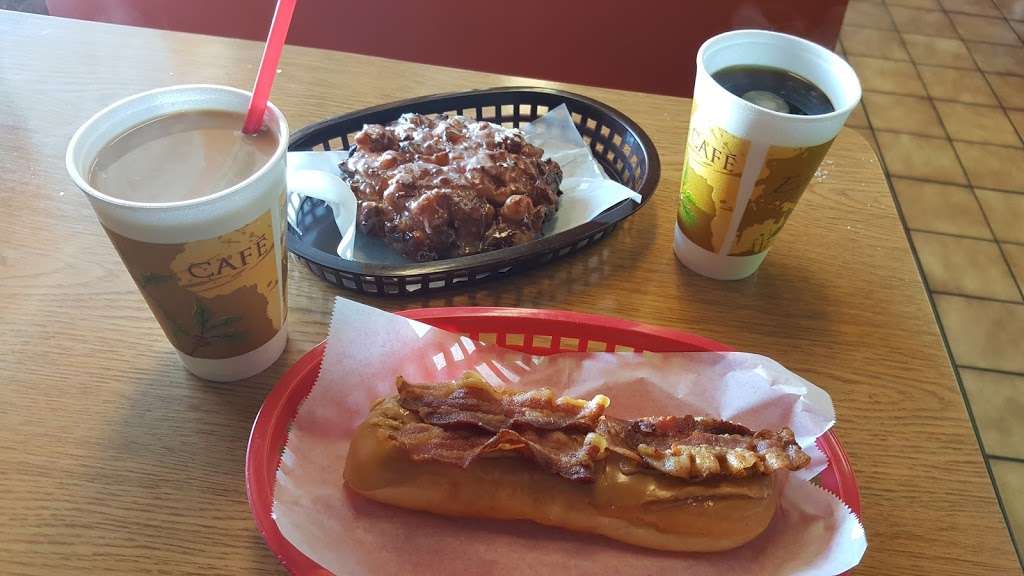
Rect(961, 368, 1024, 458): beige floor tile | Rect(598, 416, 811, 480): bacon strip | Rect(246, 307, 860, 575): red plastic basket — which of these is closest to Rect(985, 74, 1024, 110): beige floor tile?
Rect(961, 368, 1024, 458): beige floor tile

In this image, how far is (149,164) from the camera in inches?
24.0

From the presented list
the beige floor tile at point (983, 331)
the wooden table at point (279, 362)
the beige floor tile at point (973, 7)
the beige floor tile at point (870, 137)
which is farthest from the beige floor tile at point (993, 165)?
the wooden table at point (279, 362)

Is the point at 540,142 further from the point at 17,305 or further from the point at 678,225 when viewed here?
the point at 17,305

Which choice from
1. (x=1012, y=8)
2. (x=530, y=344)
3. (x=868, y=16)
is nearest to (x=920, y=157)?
(x=868, y=16)

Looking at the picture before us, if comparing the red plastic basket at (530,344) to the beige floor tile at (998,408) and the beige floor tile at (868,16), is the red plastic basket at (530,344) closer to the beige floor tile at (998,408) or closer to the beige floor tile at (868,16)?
the beige floor tile at (998,408)

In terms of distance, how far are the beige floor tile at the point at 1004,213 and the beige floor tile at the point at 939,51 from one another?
87 cm

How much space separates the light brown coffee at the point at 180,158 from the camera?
1.94 feet

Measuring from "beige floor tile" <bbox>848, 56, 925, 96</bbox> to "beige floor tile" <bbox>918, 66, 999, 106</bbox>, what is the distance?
44mm

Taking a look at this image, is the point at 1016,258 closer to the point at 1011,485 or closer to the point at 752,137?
the point at 1011,485

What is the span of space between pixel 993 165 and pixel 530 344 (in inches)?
93.9

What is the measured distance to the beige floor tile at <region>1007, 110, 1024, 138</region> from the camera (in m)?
2.60

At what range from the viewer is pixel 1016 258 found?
2.13 metres

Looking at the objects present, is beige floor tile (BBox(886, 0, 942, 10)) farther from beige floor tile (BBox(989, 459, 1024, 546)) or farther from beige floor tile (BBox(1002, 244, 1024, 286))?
beige floor tile (BBox(989, 459, 1024, 546))

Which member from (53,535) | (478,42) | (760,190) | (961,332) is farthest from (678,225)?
(961,332)
